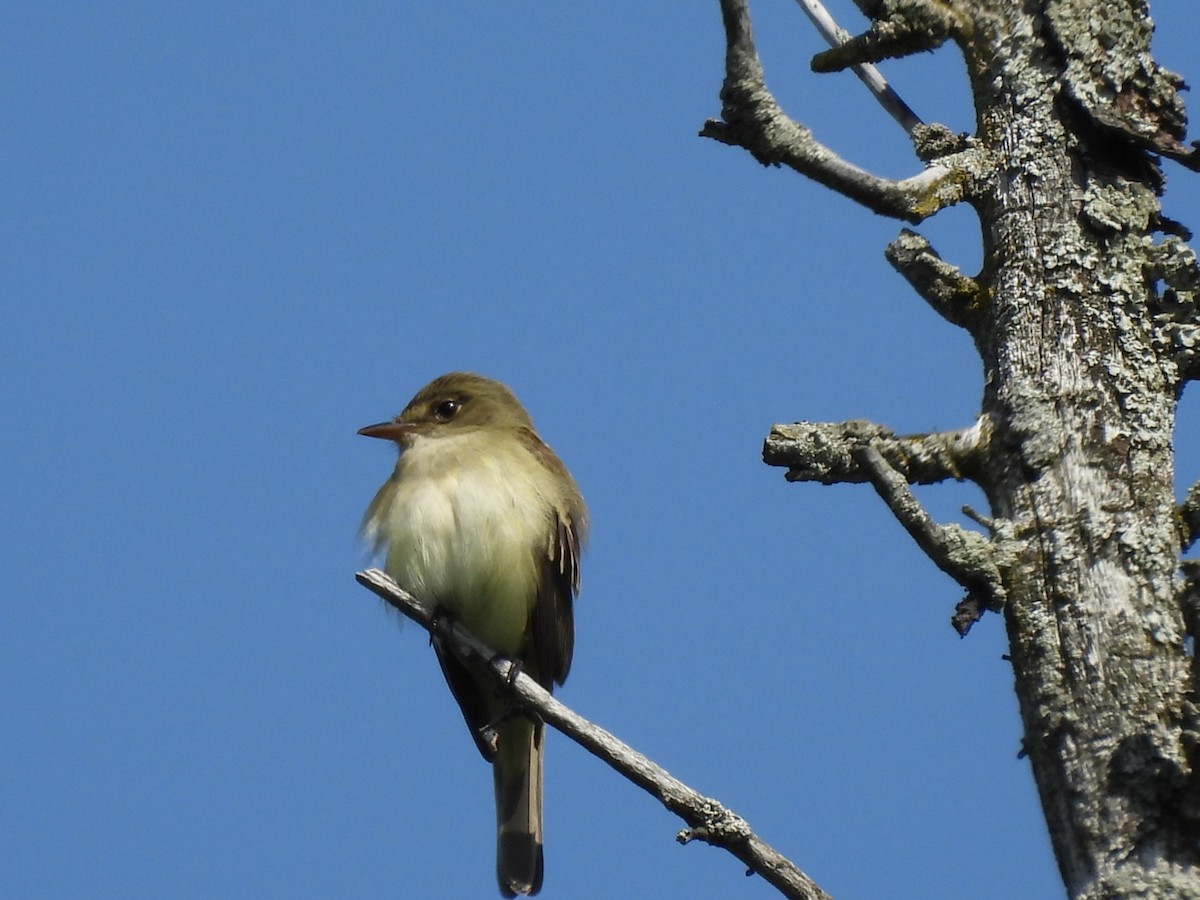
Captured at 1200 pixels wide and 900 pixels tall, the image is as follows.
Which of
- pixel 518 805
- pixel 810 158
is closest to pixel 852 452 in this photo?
pixel 810 158

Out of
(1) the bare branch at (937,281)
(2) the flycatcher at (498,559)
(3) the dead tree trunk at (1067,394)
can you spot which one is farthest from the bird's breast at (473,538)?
(1) the bare branch at (937,281)

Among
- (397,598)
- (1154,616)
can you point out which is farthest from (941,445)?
(397,598)

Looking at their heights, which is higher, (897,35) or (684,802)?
(897,35)

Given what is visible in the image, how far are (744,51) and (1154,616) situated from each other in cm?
197

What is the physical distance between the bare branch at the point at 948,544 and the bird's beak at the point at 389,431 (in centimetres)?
384

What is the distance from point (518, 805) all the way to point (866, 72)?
3.58 m

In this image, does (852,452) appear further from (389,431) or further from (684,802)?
(389,431)

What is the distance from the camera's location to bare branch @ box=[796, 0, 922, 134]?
16.6 feet

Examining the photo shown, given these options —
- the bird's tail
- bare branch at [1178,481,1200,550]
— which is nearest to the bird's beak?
the bird's tail

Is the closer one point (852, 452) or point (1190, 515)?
point (1190, 515)

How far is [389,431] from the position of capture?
7383 mm

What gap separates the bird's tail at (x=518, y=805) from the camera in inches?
258

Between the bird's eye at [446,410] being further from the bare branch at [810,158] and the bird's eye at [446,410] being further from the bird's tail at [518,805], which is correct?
the bare branch at [810,158]

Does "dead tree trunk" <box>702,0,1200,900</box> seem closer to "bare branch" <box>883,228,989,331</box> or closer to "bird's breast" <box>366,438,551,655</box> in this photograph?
"bare branch" <box>883,228,989,331</box>
